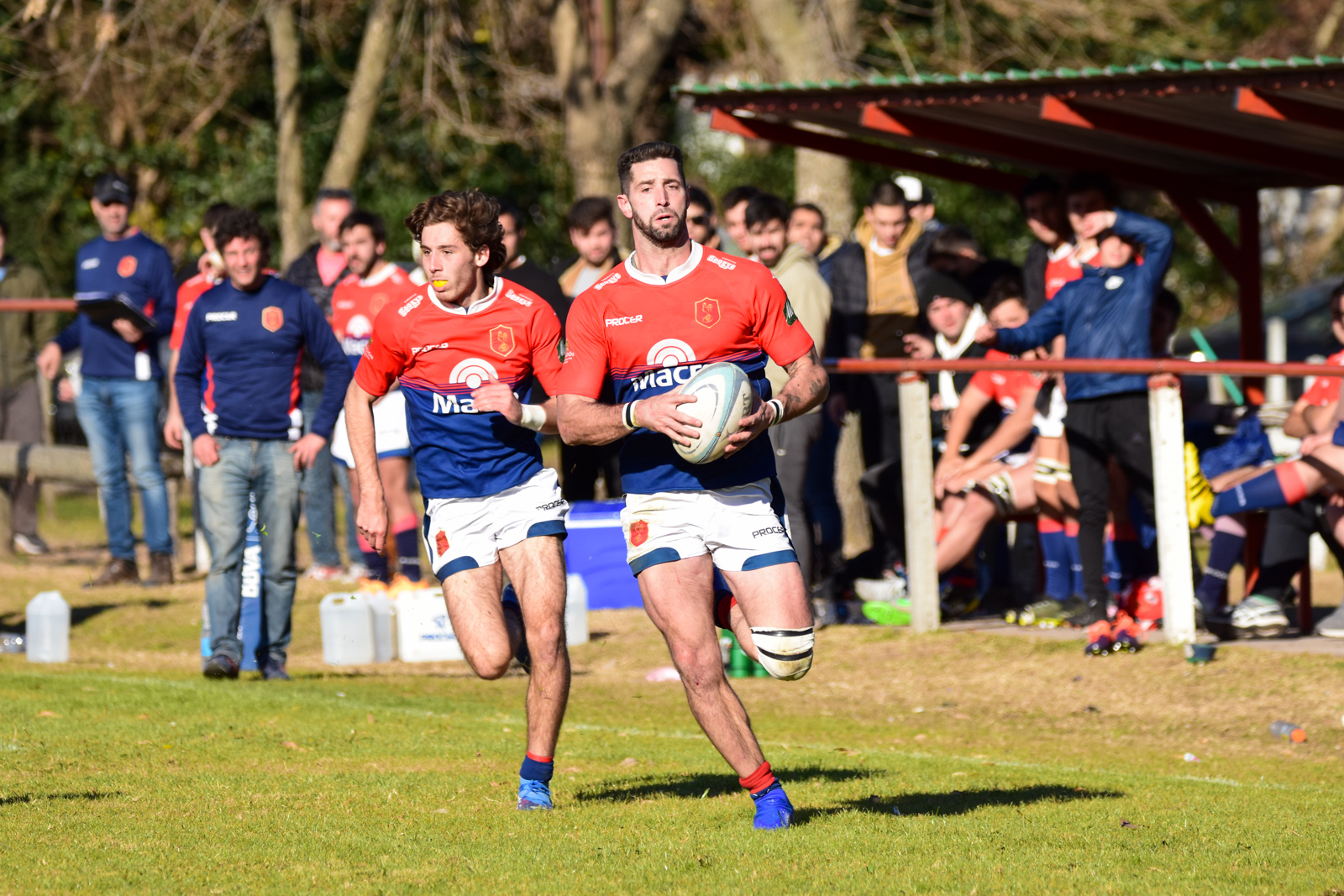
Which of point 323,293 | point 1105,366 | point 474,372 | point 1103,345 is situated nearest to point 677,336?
point 474,372

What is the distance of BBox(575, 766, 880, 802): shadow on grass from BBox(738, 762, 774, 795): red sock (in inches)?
34.5

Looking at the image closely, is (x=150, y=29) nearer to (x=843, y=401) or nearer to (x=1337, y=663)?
(x=843, y=401)

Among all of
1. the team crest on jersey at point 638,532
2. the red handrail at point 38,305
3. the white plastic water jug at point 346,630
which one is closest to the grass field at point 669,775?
the white plastic water jug at point 346,630

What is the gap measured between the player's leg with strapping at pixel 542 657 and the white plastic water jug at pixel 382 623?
487 cm

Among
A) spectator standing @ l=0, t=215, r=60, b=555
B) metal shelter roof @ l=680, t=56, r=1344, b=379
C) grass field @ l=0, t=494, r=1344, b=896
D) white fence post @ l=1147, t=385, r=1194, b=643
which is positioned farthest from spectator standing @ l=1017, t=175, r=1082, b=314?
spectator standing @ l=0, t=215, r=60, b=555

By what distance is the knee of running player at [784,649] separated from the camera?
614 centimetres

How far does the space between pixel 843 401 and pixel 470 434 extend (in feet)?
17.9

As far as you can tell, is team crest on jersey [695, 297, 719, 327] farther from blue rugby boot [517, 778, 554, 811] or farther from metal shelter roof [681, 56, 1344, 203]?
metal shelter roof [681, 56, 1344, 203]

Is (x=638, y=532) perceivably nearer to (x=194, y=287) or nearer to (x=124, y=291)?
(x=194, y=287)

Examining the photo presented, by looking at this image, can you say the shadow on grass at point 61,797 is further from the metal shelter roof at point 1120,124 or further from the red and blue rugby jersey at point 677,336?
the metal shelter roof at point 1120,124

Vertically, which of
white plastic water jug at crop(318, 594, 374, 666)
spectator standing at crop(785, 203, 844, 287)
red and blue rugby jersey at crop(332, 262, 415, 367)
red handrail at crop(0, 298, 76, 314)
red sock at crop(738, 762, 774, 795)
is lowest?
white plastic water jug at crop(318, 594, 374, 666)

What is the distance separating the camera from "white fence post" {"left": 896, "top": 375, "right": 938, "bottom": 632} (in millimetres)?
11438

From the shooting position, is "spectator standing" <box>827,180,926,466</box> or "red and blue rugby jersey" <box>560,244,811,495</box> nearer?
"red and blue rugby jersey" <box>560,244,811,495</box>

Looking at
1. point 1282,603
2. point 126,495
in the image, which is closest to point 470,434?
point 1282,603
